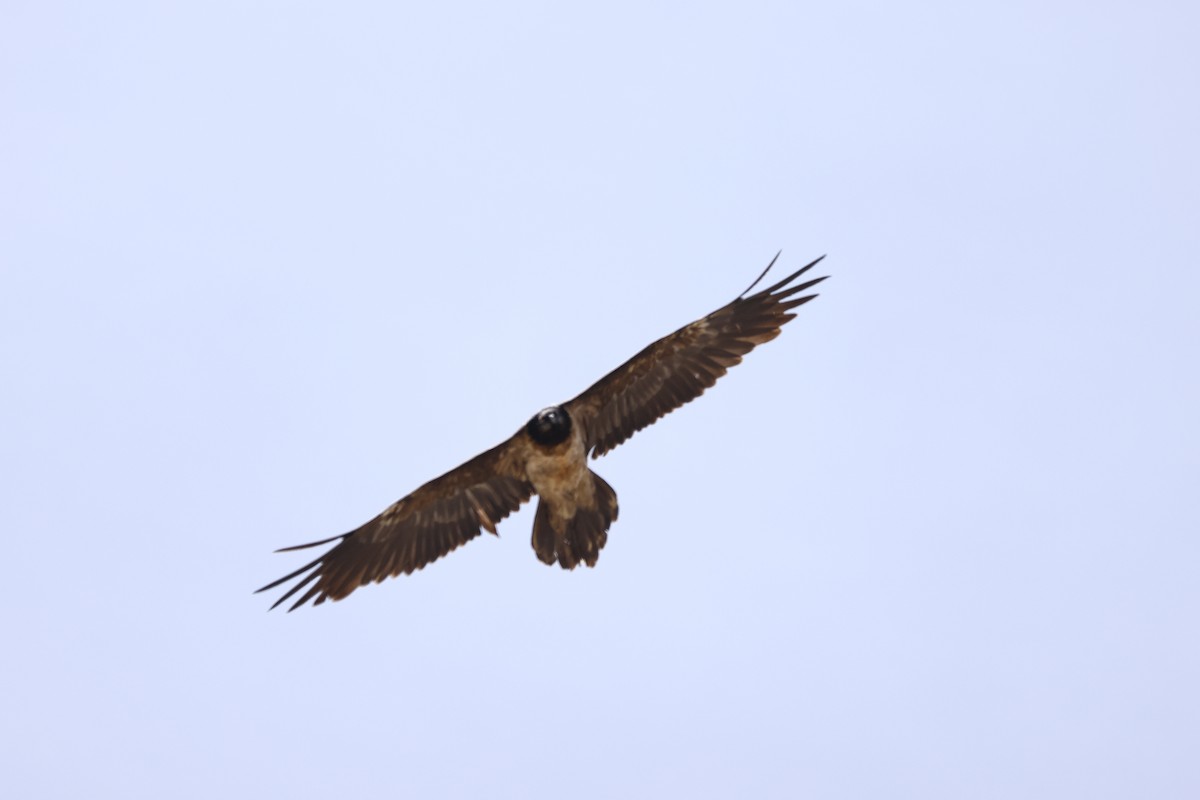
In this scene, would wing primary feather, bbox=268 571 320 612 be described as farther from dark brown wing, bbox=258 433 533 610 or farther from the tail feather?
the tail feather

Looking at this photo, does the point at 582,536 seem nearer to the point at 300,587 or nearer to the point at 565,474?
the point at 565,474

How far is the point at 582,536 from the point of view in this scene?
725 inches

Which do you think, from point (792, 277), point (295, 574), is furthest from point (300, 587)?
point (792, 277)

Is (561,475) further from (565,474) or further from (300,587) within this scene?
(300,587)

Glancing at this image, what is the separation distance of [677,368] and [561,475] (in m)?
1.75

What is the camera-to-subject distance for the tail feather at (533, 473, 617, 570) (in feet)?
60.2

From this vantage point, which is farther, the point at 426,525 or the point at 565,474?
the point at 426,525

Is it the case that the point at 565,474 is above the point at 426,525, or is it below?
below

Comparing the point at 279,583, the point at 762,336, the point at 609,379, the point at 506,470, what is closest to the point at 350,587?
the point at 279,583

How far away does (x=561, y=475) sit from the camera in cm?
1834

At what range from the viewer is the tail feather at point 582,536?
60.2 feet

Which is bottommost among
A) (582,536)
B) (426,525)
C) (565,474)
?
(582,536)

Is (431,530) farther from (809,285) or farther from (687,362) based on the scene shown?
(809,285)

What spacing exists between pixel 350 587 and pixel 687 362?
454 cm
